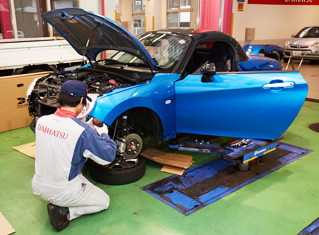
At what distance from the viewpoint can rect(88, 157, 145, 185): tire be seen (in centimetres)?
370

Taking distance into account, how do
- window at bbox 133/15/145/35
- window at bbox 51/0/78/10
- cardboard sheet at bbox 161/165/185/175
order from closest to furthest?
1. cardboard sheet at bbox 161/165/185/175
2. window at bbox 51/0/78/10
3. window at bbox 133/15/145/35

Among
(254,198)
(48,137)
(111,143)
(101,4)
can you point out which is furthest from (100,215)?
(101,4)

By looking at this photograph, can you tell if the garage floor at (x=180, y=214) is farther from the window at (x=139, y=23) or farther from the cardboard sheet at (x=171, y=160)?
the window at (x=139, y=23)

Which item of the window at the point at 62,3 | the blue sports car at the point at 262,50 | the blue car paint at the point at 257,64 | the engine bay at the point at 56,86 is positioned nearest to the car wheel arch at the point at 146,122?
the engine bay at the point at 56,86

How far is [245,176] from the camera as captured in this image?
3.97 metres

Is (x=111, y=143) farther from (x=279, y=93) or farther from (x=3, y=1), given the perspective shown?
(x=3, y=1)

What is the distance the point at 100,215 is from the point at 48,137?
98cm

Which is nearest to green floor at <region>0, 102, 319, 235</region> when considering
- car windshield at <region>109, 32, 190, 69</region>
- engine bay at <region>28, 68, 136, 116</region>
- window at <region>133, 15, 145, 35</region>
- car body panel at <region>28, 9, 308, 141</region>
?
car body panel at <region>28, 9, 308, 141</region>

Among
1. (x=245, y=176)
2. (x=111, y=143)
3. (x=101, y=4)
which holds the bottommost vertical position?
(x=245, y=176)

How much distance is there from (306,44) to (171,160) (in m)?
10.8

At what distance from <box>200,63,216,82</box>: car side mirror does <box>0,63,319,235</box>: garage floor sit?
3.99ft

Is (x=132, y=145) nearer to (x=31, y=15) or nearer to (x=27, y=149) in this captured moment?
(x=27, y=149)

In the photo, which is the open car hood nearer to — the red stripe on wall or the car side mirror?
the car side mirror

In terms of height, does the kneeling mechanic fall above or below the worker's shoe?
above
